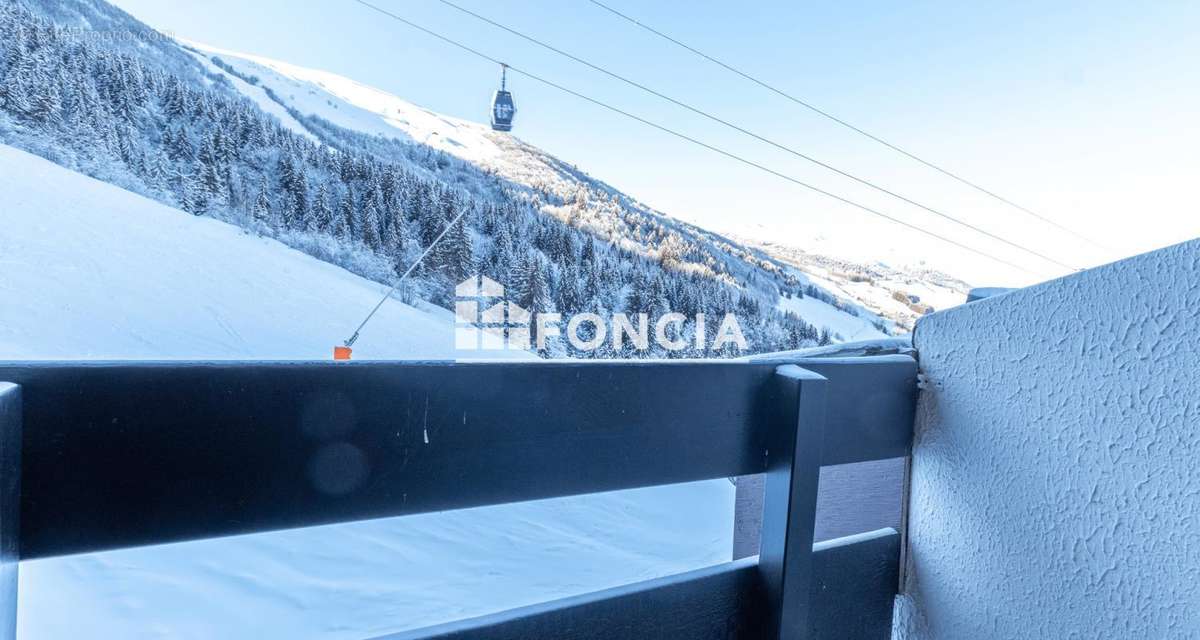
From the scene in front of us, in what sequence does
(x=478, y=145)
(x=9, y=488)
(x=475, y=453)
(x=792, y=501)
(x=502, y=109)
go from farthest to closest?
(x=478, y=145), (x=502, y=109), (x=792, y=501), (x=475, y=453), (x=9, y=488)

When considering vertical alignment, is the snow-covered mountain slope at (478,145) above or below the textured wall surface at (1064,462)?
above

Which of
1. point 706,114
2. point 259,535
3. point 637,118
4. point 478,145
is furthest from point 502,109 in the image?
point 478,145

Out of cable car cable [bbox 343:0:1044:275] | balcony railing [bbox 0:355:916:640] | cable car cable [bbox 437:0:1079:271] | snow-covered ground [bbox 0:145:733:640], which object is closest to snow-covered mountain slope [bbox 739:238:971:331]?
cable car cable [bbox 343:0:1044:275]

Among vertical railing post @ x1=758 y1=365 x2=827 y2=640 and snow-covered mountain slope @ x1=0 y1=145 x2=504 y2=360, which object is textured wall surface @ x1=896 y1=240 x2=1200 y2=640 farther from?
snow-covered mountain slope @ x1=0 y1=145 x2=504 y2=360

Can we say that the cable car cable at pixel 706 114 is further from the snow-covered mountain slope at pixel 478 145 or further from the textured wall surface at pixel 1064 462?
the textured wall surface at pixel 1064 462

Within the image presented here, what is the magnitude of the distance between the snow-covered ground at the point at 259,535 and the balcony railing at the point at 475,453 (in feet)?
2.06

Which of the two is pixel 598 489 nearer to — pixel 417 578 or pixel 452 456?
pixel 452 456

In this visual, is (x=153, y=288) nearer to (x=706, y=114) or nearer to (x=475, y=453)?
(x=475, y=453)

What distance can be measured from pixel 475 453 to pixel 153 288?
8.48 meters

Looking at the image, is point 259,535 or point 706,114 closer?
point 259,535

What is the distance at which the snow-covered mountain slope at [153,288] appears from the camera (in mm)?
5551

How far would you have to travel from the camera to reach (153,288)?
7117 mm

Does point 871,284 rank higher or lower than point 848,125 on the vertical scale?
lower

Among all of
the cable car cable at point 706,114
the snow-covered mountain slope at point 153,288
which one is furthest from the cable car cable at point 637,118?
the snow-covered mountain slope at point 153,288
